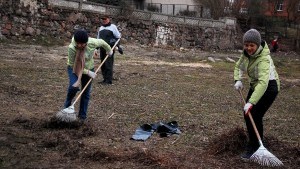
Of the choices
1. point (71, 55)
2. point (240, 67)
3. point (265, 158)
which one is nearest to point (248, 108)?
point (265, 158)

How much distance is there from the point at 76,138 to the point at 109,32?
5624 millimetres

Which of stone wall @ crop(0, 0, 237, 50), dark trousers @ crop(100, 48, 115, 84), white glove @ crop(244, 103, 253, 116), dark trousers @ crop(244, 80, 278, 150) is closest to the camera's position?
white glove @ crop(244, 103, 253, 116)

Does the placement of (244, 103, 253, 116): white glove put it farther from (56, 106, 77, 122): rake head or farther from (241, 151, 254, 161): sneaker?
(56, 106, 77, 122): rake head

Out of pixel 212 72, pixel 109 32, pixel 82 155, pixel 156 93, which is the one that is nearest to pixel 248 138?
pixel 82 155

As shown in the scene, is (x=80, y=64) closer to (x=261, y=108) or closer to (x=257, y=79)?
(x=257, y=79)

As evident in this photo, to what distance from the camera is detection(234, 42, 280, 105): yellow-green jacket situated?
5360 millimetres

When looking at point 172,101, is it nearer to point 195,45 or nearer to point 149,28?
point 149,28

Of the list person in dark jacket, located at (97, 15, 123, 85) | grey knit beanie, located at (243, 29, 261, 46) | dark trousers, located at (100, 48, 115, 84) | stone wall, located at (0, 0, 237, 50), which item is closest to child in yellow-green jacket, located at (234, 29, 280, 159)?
grey knit beanie, located at (243, 29, 261, 46)

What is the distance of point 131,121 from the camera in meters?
7.52

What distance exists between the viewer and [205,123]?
25.4 ft

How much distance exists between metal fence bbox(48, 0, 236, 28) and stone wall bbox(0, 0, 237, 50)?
23cm

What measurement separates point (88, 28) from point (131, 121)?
52.7 ft

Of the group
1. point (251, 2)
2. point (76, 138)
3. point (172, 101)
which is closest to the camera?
point (76, 138)

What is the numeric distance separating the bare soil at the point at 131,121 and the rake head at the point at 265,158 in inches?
3.6
